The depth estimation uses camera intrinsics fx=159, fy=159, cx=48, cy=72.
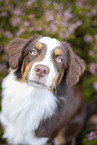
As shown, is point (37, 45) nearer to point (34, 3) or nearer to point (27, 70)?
point (27, 70)

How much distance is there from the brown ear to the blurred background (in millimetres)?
836

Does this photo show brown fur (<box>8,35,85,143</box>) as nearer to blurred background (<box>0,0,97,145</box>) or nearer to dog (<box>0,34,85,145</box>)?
dog (<box>0,34,85,145</box>)

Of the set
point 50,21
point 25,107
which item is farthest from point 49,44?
point 50,21

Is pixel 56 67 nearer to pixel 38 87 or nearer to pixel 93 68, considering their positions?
pixel 38 87

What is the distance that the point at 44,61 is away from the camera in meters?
2.07

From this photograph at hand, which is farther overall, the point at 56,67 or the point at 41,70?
the point at 56,67

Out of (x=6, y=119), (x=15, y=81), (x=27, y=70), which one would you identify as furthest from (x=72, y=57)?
(x=6, y=119)

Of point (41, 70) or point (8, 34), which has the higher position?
point (8, 34)

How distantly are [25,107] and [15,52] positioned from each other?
35.7 inches

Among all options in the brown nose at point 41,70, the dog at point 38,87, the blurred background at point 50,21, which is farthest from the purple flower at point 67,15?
the brown nose at point 41,70

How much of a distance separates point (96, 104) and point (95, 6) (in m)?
2.43

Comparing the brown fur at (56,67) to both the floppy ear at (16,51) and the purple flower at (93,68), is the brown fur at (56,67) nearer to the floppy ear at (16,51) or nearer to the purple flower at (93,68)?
the floppy ear at (16,51)

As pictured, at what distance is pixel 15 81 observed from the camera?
97.6 inches

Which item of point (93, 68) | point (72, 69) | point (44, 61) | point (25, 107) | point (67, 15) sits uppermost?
point (67, 15)
